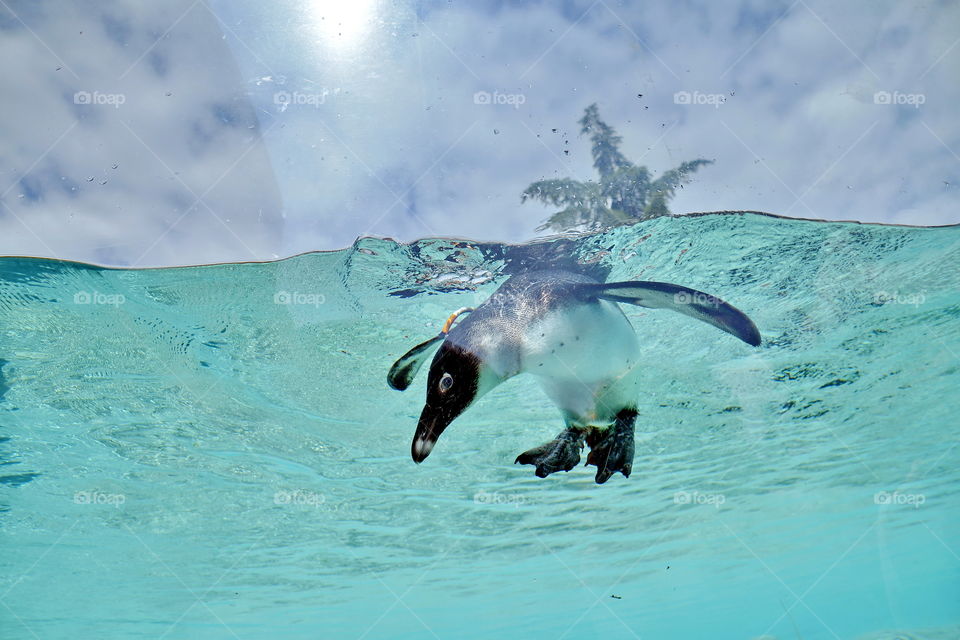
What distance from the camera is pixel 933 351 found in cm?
996

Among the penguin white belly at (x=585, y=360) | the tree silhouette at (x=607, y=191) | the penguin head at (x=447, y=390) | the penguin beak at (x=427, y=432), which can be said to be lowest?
the penguin beak at (x=427, y=432)

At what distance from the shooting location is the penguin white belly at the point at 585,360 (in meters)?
3.44

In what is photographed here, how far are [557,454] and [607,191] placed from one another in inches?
118

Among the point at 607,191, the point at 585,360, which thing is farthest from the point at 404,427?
the point at 585,360

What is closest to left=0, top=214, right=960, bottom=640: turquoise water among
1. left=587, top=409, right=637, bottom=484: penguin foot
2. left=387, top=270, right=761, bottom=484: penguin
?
left=387, top=270, right=761, bottom=484: penguin

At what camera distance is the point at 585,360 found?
3555 millimetres

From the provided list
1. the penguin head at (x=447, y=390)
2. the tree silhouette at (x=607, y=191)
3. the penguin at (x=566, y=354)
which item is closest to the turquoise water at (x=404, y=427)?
the tree silhouette at (x=607, y=191)

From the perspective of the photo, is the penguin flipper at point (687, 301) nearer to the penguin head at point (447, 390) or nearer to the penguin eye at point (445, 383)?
the penguin head at point (447, 390)

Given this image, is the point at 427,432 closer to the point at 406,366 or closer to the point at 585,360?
the point at 406,366

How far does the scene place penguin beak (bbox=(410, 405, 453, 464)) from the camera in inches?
106

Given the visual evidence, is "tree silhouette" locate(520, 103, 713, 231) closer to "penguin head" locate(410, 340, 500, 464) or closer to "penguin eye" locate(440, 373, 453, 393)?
"penguin head" locate(410, 340, 500, 464)

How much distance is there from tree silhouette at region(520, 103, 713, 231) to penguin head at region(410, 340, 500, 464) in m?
2.86

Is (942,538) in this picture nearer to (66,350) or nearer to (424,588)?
(424,588)

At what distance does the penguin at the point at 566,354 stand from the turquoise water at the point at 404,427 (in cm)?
258
